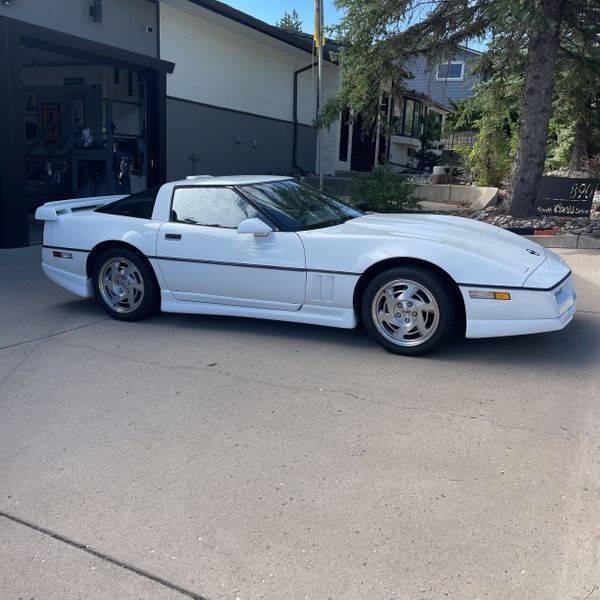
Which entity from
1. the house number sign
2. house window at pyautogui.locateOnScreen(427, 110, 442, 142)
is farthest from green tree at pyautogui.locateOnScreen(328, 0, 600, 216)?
house window at pyautogui.locateOnScreen(427, 110, 442, 142)

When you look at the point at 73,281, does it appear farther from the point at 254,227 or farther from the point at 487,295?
the point at 487,295

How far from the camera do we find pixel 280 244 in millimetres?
5109

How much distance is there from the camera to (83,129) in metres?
13.4

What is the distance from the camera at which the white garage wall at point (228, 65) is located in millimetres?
13031

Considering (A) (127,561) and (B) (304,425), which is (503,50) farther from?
(A) (127,561)

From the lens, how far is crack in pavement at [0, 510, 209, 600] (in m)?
2.38

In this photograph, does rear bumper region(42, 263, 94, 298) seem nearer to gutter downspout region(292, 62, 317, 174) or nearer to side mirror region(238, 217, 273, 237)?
side mirror region(238, 217, 273, 237)

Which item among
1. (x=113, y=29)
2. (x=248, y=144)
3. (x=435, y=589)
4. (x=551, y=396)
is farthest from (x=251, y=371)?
(x=248, y=144)

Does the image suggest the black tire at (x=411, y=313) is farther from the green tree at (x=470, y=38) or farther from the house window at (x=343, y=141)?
the house window at (x=343, y=141)

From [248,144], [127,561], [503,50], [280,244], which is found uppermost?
[503,50]

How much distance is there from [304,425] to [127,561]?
1393mm

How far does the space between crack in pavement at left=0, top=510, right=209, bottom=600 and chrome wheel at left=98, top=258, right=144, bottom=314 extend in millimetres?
3162

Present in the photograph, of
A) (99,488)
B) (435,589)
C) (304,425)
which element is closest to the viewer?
(435,589)

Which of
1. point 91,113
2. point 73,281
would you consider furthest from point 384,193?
point 73,281
